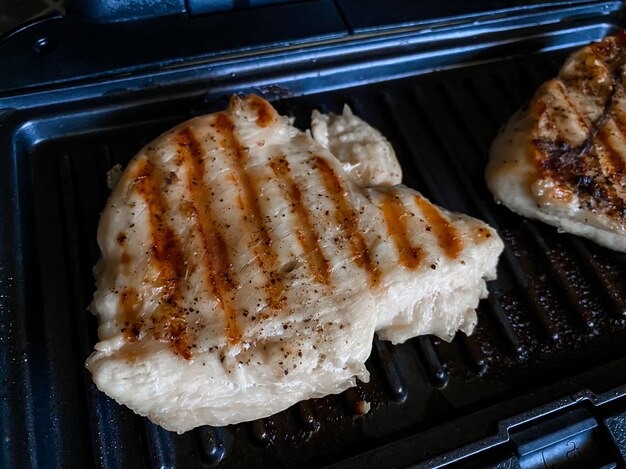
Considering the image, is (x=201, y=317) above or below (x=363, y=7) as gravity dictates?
below

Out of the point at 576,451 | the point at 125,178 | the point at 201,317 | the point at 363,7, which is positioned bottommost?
the point at 576,451

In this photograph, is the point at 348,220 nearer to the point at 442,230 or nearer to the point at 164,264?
the point at 442,230

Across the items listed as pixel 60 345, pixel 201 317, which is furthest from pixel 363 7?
pixel 60 345

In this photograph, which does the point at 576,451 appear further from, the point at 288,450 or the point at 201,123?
the point at 201,123

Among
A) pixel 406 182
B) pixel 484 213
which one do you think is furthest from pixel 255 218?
pixel 484 213

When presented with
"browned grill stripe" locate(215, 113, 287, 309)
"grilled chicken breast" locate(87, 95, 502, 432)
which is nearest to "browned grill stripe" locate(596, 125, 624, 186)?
"grilled chicken breast" locate(87, 95, 502, 432)

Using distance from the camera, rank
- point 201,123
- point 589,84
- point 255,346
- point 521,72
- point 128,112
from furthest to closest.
A: point 521,72 → point 589,84 → point 128,112 → point 201,123 → point 255,346

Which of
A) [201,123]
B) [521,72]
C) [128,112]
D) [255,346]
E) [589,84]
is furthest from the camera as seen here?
[521,72]
